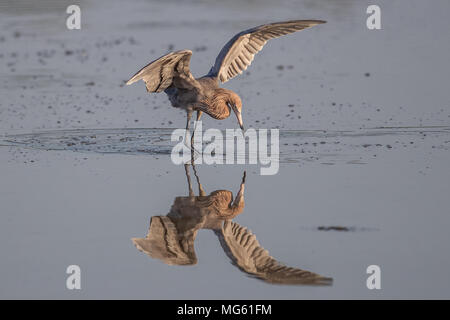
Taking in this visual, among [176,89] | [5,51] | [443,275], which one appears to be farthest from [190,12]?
[443,275]

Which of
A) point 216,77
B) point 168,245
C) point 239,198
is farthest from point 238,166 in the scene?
point 168,245

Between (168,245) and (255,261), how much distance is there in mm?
815

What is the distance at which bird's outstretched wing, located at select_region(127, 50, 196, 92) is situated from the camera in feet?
34.5

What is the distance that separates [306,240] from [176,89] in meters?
4.49

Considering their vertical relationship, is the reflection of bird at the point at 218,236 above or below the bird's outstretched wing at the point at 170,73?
below

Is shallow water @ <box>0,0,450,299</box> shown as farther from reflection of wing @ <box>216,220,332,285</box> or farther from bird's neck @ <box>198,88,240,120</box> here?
bird's neck @ <box>198,88,240,120</box>

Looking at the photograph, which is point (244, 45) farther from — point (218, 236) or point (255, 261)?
point (255, 261)

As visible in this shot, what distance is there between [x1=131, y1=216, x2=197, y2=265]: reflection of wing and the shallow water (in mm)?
34

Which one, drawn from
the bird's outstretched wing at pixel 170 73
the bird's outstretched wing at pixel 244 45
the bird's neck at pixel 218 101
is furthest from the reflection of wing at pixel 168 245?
the bird's outstretched wing at pixel 244 45

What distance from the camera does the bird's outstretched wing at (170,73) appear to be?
10.5m

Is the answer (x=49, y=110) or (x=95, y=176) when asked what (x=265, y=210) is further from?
(x=49, y=110)

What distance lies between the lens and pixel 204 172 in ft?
33.2

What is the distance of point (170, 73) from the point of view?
36.8 feet

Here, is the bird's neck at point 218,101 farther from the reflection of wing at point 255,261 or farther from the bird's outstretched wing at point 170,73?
the reflection of wing at point 255,261
